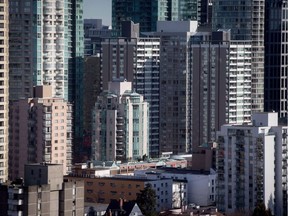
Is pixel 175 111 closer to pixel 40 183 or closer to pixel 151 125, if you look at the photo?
pixel 151 125

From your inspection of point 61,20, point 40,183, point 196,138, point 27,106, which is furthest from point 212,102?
point 40,183

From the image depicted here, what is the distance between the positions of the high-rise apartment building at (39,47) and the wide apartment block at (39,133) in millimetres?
11010

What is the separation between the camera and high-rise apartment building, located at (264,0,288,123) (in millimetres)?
141750

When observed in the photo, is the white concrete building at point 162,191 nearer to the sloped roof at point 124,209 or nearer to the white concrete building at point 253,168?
the white concrete building at point 253,168

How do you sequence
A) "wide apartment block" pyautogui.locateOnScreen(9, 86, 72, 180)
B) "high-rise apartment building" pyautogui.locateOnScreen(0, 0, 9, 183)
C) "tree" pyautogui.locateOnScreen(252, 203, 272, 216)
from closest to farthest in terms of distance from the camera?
"tree" pyautogui.locateOnScreen(252, 203, 272, 216) < "high-rise apartment building" pyautogui.locateOnScreen(0, 0, 9, 183) < "wide apartment block" pyautogui.locateOnScreen(9, 86, 72, 180)

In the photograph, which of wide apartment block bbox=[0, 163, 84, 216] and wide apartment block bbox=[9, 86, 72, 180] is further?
wide apartment block bbox=[9, 86, 72, 180]

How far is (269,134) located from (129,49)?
3123cm

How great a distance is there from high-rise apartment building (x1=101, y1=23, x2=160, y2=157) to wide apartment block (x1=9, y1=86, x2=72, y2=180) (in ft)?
77.9

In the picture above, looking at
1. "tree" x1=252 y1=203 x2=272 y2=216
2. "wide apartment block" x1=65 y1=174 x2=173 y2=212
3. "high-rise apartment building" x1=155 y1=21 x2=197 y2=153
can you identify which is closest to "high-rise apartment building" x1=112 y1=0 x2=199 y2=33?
"high-rise apartment building" x1=155 y1=21 x2=197 y2=153

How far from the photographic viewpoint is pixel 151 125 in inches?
5305

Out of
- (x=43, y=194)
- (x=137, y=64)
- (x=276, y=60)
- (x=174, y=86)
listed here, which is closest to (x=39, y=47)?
(x=137, y=64)

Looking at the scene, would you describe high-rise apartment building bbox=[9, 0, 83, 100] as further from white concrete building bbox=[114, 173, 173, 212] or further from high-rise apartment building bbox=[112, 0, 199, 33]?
high-rise apartment building bbox=[112, 0, 199, 33]

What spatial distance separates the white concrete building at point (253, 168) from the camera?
106 m

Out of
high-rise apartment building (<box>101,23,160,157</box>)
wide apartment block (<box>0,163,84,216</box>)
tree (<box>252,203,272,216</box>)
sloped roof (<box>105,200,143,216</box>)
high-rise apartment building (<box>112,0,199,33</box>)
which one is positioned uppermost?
high-rise apartment building (<box>112,0,199,33</box>)
